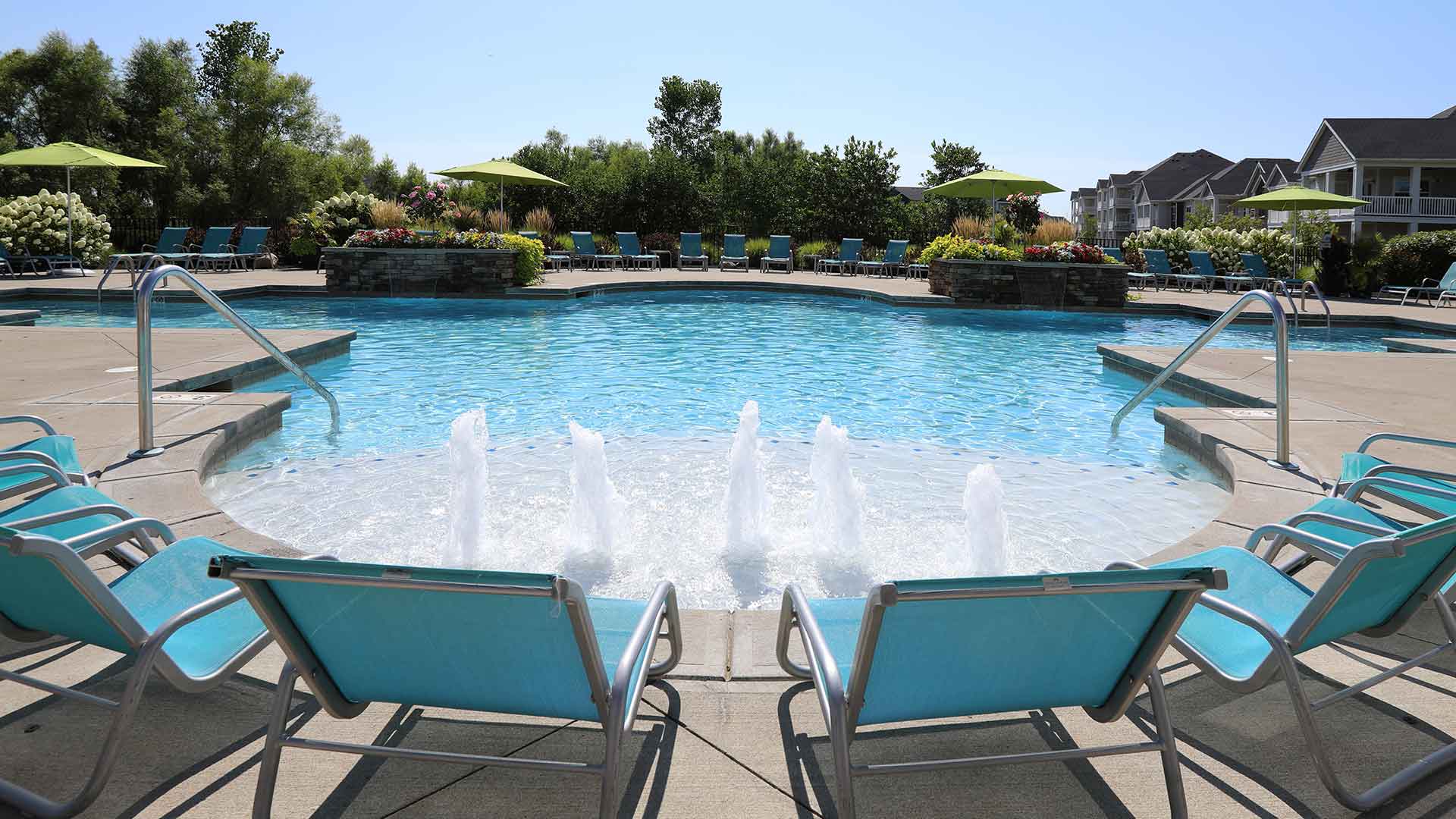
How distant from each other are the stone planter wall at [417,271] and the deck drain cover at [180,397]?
36.8 feet

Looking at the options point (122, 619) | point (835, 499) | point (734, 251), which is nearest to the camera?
point (122, 619)

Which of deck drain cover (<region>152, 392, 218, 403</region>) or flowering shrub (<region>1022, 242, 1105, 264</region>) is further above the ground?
flowering shrub (<region>1022, 242, 1105, 264</region>)

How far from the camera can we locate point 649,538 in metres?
4.89

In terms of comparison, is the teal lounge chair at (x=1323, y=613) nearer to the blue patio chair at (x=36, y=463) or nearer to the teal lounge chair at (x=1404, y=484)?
the teal lounge chair at (x=1404, y=484)

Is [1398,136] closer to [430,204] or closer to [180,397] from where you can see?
[430,204]

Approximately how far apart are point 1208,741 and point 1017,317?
1451cm

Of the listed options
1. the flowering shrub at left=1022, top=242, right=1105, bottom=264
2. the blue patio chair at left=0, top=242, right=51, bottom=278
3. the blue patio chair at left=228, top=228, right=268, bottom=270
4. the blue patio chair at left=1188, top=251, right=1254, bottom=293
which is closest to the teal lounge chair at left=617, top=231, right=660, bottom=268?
the blue patio chair at left=228, top=228, right=268, bottom=270

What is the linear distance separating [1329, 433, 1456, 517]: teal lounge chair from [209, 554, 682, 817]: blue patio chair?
8.66ft

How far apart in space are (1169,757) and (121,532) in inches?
112

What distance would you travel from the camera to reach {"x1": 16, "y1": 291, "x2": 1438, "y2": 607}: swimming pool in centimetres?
477

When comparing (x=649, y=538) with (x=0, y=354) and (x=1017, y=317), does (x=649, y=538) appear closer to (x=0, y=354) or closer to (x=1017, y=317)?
(x=0, y=354)

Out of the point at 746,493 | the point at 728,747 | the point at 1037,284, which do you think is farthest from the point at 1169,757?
the point at 1037,284

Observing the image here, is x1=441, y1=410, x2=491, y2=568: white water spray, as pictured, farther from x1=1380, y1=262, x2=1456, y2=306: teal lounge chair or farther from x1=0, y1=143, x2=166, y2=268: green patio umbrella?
x1=0, y1=143, x2=166, y2=268: green patio umbrella

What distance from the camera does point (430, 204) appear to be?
72.6 feet
